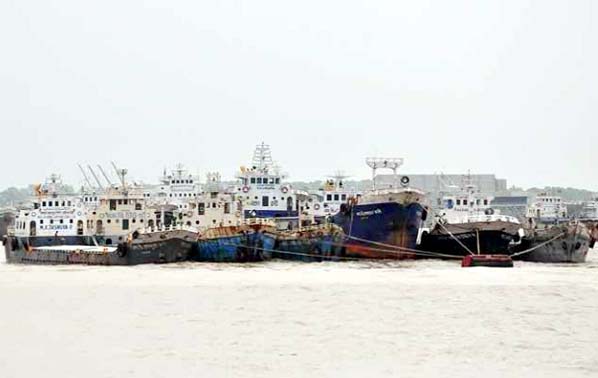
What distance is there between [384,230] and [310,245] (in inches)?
191

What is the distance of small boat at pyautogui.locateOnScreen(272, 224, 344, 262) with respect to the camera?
6238 cm

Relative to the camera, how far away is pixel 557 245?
6506 centimetres

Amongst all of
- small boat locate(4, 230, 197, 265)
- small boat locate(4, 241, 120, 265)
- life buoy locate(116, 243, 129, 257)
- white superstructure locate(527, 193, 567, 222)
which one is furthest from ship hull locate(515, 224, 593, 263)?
white superstructure locate(527, 193, 567, 222)

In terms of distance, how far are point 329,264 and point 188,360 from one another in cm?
3475

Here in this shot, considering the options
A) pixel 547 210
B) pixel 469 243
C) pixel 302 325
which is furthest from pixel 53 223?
pixel 547 210

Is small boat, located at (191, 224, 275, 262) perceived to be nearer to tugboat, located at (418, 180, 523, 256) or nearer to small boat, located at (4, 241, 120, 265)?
small boat, located at (4, 241, 120, 265)

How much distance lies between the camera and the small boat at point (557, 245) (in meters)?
64.9

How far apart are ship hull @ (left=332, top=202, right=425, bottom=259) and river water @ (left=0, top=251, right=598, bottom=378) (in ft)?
31.6

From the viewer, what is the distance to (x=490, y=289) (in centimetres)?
4450

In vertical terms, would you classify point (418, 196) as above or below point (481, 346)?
above

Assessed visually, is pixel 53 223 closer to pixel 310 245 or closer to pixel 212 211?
pixel 212 211

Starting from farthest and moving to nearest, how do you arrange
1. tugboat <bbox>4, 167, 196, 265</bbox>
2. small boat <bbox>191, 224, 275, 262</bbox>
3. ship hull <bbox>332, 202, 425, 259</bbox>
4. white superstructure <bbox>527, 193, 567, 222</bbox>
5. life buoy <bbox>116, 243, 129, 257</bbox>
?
white superstructure <bbox>527, 193, 567, 222</bbox>
tugboat <bbox>4, 167, 196, 265</bbox>
ship hull <bbox>332, 202, 425, 259</bbox>
life buoy <bbox>116, 243, 129, 257</bbox>
small boat <bbox>191, 224, 275, 262</bbox>

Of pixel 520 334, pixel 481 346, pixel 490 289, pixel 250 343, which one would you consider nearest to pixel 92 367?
pixel 250 343

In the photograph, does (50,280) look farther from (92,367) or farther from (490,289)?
(92,367)
